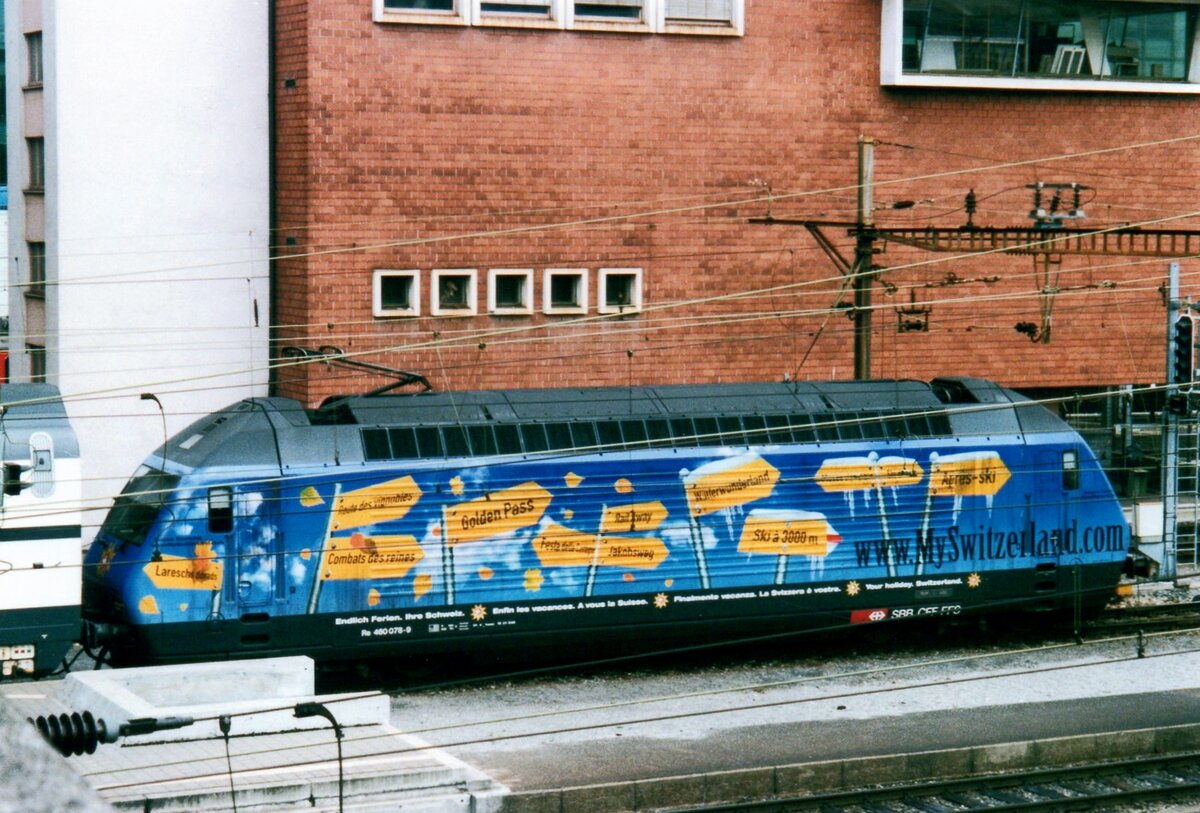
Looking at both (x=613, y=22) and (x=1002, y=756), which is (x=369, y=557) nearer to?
(x=1002, y=756)

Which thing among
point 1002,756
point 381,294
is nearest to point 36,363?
point 381,294

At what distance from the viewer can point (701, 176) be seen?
24.0 metres

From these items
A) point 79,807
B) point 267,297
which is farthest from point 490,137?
point 79,807

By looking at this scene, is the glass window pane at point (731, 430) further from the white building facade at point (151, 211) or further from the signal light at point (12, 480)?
the white building facade at point (151, 211)

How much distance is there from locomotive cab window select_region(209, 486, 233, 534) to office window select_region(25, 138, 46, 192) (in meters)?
10.9

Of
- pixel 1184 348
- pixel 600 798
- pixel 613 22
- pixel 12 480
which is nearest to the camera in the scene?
pixel 600 798

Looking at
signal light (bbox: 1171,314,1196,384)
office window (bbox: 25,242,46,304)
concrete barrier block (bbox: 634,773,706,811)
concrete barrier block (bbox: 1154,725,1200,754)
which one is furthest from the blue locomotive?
office window (bbox: 25,242,46,304)

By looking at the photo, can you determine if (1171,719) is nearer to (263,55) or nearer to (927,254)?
(927,254)

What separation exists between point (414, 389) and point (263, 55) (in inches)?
205

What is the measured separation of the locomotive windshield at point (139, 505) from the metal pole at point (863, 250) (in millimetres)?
7831

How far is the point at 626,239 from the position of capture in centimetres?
2380

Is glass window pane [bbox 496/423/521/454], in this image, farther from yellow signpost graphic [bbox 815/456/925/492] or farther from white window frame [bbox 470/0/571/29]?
white window frame [bbox 470/0/571/29]

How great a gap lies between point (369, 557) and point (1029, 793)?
6.65 meters

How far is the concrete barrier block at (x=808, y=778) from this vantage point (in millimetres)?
13312
